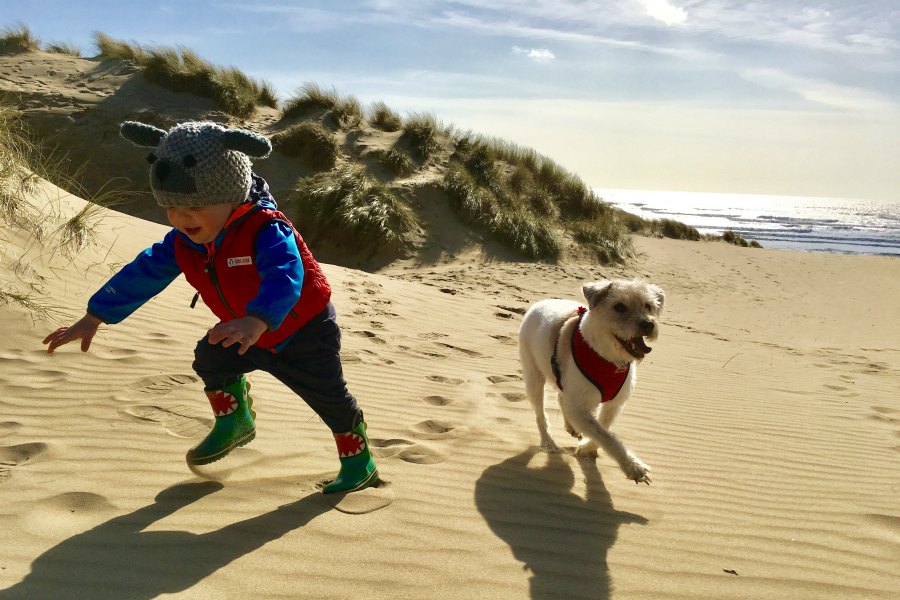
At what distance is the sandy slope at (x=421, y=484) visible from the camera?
2.91 m

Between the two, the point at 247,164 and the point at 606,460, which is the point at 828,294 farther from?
the point at 247,164

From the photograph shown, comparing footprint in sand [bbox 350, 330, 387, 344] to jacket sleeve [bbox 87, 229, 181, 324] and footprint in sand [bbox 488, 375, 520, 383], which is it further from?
jacket sleeve [bbox 87, 229, 181, 324]

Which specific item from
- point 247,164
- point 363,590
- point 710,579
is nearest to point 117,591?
point 363,590

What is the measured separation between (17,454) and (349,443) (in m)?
1.79

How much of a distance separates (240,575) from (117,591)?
0.45 meters

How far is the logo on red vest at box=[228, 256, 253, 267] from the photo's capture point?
310 centimetres

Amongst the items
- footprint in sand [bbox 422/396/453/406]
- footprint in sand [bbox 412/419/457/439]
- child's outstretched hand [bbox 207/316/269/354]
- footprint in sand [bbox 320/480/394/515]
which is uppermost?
child's outstretched hand [bbox 207/316/269/354]

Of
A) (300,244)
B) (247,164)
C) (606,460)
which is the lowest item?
(606,460)

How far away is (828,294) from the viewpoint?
50.3 ft

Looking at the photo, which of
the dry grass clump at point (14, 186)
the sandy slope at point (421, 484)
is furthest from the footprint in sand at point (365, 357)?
the dry grass clump at point (14, 186)

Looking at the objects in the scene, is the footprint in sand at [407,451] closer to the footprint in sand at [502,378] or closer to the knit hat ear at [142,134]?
the footprint in sand at [502,378]

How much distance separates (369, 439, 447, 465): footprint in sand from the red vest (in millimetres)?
1235

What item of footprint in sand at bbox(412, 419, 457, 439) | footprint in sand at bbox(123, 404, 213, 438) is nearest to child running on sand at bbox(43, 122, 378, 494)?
footprint in sand at bbox(123, 404, 213, 438)

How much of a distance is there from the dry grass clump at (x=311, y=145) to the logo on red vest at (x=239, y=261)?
A: 1307 centimetres
